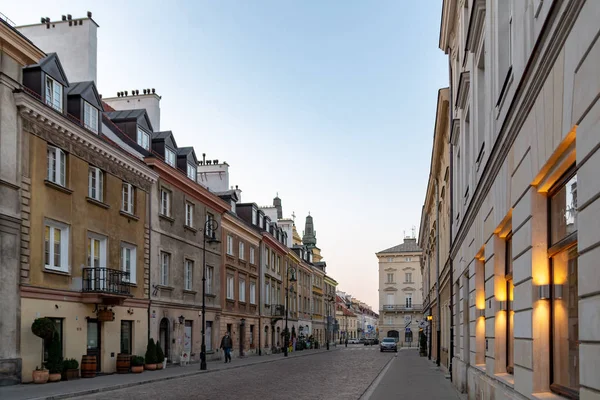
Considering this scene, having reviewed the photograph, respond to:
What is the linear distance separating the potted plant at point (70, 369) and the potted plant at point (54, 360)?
0.56 metres

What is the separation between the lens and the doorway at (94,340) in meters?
25.7

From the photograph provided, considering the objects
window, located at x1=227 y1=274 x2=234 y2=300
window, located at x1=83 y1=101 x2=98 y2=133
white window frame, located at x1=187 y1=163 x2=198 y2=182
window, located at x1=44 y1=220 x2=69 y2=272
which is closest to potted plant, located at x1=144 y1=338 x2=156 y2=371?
window, located at x1=44 y1=220 x2=69 y2=272

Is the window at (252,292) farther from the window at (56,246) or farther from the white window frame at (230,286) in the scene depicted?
the window at (56,246)

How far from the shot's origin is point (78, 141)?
2500 centimetres

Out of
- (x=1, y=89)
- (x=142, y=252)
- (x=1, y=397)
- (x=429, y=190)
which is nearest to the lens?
(x=1, y=397)

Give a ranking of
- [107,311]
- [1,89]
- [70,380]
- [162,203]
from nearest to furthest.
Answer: [1,89], [70,380], [107,311], [162,203]

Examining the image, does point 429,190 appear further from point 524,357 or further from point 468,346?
point 524,357

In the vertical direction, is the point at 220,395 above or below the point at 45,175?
below

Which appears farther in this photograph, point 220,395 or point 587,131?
point 220,395

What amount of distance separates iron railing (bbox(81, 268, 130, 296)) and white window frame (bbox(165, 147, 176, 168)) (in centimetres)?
878

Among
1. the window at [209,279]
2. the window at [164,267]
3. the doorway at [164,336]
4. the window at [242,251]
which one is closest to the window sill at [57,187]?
the window at [164,267]

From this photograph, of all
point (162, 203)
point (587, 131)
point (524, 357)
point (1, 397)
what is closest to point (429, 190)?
point (162, 203)

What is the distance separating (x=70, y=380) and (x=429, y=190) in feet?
88.1

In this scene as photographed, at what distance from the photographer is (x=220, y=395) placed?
744 inches
